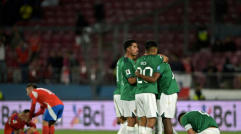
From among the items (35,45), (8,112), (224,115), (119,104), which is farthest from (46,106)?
(35,45)

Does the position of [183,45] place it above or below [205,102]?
above

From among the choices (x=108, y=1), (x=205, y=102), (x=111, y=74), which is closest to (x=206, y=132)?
(x=205, y=102)

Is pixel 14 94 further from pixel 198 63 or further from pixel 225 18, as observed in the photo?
pixel 225 18

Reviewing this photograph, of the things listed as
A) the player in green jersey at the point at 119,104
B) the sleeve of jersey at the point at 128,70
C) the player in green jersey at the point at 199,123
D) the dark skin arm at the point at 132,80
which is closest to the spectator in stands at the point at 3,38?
the player in green jersey at the point at 119,104

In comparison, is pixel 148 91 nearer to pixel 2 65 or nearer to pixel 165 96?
pixel 165 96

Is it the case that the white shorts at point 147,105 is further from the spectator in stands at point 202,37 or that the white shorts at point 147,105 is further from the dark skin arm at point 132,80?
the spectator in stands at point 202,37

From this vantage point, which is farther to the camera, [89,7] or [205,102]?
[89,7]

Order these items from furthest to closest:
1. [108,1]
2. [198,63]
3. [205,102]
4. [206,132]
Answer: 1. [108,1]
2. [198,63]
3. [205,102]
4. [206,132]

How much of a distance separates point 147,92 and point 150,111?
37cm

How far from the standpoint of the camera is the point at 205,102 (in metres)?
15.5

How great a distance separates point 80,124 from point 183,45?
614 centimetres

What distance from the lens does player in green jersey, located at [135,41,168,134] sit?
9.39 metres

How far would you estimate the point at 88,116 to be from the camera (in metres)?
15.8

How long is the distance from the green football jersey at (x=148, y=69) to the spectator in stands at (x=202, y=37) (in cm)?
1043
